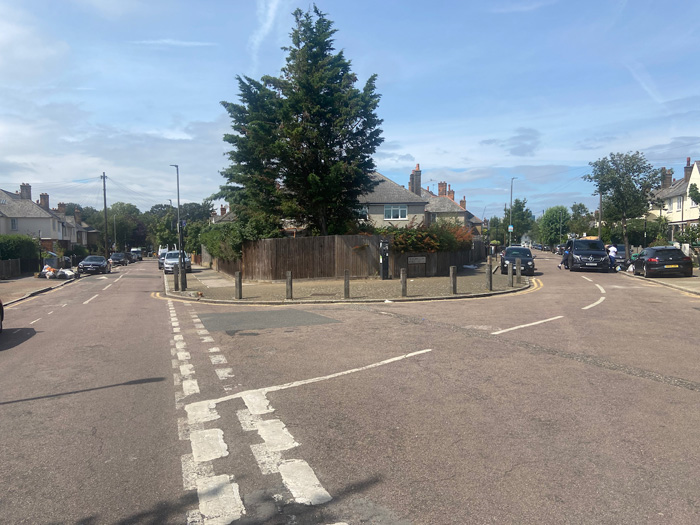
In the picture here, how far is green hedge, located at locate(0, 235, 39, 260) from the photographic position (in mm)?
36294

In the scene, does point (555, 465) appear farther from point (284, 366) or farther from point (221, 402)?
point (284, 366)

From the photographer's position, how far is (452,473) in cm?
414

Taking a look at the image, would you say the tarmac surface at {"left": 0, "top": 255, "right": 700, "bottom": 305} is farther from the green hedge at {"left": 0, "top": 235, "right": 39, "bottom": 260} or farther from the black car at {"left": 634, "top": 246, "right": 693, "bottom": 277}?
the green hedge at {"left": 0, "top": 235, "right": 39, "bottom": 260}

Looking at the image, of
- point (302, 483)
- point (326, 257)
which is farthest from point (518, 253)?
point (302, 483)

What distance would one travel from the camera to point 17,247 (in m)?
38.1

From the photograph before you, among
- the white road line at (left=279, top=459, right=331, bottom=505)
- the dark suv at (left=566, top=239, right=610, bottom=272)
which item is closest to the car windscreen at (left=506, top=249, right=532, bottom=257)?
the dark suv at (left=566, top=239, right=610, bottom=272)

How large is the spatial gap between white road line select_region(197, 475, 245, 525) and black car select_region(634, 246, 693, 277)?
84.7ft

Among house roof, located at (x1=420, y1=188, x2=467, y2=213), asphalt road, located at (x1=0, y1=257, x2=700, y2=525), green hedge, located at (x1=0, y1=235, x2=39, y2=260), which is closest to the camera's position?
asphalt road, located at (x1=0, y1=257, x2=700, y2=525)

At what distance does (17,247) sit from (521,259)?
114ft

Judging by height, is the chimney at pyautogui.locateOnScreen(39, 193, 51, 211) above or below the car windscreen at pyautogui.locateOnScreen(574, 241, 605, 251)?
above

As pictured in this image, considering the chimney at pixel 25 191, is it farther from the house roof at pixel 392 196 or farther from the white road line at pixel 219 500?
the white road line at pixel 219 500

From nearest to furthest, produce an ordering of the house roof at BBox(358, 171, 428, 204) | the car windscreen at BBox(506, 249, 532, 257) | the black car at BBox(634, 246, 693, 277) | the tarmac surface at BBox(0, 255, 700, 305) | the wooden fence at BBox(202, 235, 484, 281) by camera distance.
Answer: the tarmac surface at BBox(0, 255, 700, 305), the black car at BBox(634, 246, 693, 277), the wooden fence at BBox(202, 235, 484, 281), the car windscreen at BBox(506, 249, 532, 257), the house roof at BBox(358, 171, 428, 204)

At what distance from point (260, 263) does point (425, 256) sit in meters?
8.13

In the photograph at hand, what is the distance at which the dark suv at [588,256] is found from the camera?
2912 cm
